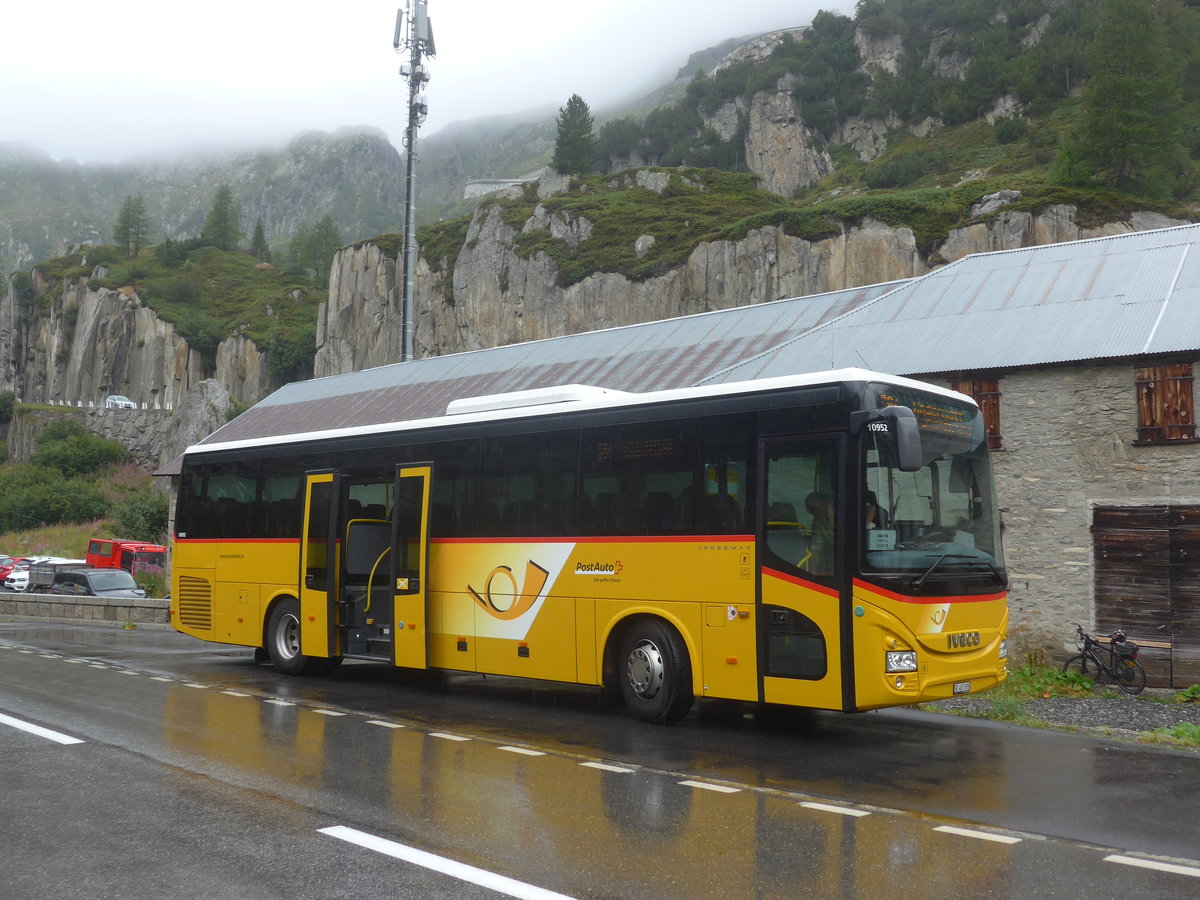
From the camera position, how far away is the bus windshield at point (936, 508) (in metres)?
8.90

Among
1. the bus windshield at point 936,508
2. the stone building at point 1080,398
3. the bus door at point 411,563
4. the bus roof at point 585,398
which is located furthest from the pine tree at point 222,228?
the bus windshield at point 936,508

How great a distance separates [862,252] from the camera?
188 ft

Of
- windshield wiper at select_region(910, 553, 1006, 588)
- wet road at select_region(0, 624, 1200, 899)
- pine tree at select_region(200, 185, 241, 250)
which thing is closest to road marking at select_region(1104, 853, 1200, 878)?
wet road at select_region(0, 624, 1200, 899)

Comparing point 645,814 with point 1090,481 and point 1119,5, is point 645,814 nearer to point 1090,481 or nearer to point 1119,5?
point 1090,481

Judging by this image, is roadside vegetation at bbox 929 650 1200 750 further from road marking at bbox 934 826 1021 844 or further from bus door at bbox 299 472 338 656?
bus door at bbox 299 472 338 656

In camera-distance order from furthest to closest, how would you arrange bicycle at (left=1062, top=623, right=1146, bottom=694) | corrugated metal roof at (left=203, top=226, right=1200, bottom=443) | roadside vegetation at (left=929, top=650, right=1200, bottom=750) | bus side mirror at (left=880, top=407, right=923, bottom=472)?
corrugated metal roof at (left=203, top=226, right=1200, bottom=443) → bicycle at (left=1062, top=623, right=1146, bottom=694) → roadside vegetation at (left=929, top=650, right=1200, bottom=750) → bus side mirror at (left=880, top=407, right=923, bottom=472)

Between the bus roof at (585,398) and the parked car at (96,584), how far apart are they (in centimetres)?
2203

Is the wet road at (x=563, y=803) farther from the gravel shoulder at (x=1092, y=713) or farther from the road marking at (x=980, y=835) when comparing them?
the gravel shoulder at (x=1092, y=713)

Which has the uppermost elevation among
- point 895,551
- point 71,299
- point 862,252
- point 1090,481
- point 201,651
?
point 71,299

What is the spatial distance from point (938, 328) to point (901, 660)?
12298 mm

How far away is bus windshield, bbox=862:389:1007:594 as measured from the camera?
8.90 metres

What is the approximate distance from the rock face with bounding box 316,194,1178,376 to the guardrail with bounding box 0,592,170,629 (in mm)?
40480

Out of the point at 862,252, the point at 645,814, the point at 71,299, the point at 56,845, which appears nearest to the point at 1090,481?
the point at 645,814

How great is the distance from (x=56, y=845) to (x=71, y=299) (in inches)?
5141
